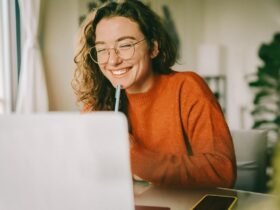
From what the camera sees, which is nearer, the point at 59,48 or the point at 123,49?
the point at 123,49

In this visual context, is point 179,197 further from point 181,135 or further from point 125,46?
point 125,46

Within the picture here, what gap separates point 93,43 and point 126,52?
16 cm

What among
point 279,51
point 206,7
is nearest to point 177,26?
point 206,7

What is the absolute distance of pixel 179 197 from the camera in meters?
1.17

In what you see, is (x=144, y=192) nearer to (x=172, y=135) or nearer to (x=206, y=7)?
(x=172, y=135)

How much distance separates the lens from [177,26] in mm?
1404

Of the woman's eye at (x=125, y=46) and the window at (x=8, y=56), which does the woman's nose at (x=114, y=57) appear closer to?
the woman's eye at (x=125, y=46)

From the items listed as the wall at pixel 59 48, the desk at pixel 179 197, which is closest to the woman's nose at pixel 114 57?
the wall at pixel 59 48

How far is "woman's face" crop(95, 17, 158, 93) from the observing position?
1427 millimetres

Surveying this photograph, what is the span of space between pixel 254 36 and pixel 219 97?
243mm

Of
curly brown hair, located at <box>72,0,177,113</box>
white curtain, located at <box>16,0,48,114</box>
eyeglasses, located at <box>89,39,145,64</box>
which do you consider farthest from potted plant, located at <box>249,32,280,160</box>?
white curtain, located at <box>16,0,48,114</box>

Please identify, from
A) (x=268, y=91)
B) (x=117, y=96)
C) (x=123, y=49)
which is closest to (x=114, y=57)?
(x=123, y=49)

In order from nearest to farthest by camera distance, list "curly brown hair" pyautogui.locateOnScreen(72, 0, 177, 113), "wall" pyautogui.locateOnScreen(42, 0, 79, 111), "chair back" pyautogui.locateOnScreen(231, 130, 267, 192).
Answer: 1. "chair back" pyautogui.locateOnScreen(231, 130, 267, 192)
2. "curly brown hair" pyautogui.locateOnScreen(72, 0, 177, 113)
3. "wall" pyautogui.locateOnScreen(42, 0, 79, 111)

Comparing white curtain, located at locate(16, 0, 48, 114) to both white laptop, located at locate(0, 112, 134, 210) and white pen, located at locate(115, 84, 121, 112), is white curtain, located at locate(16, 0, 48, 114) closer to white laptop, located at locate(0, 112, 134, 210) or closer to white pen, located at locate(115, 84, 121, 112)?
white pen, located at locate(115, 84, 121, 112)
